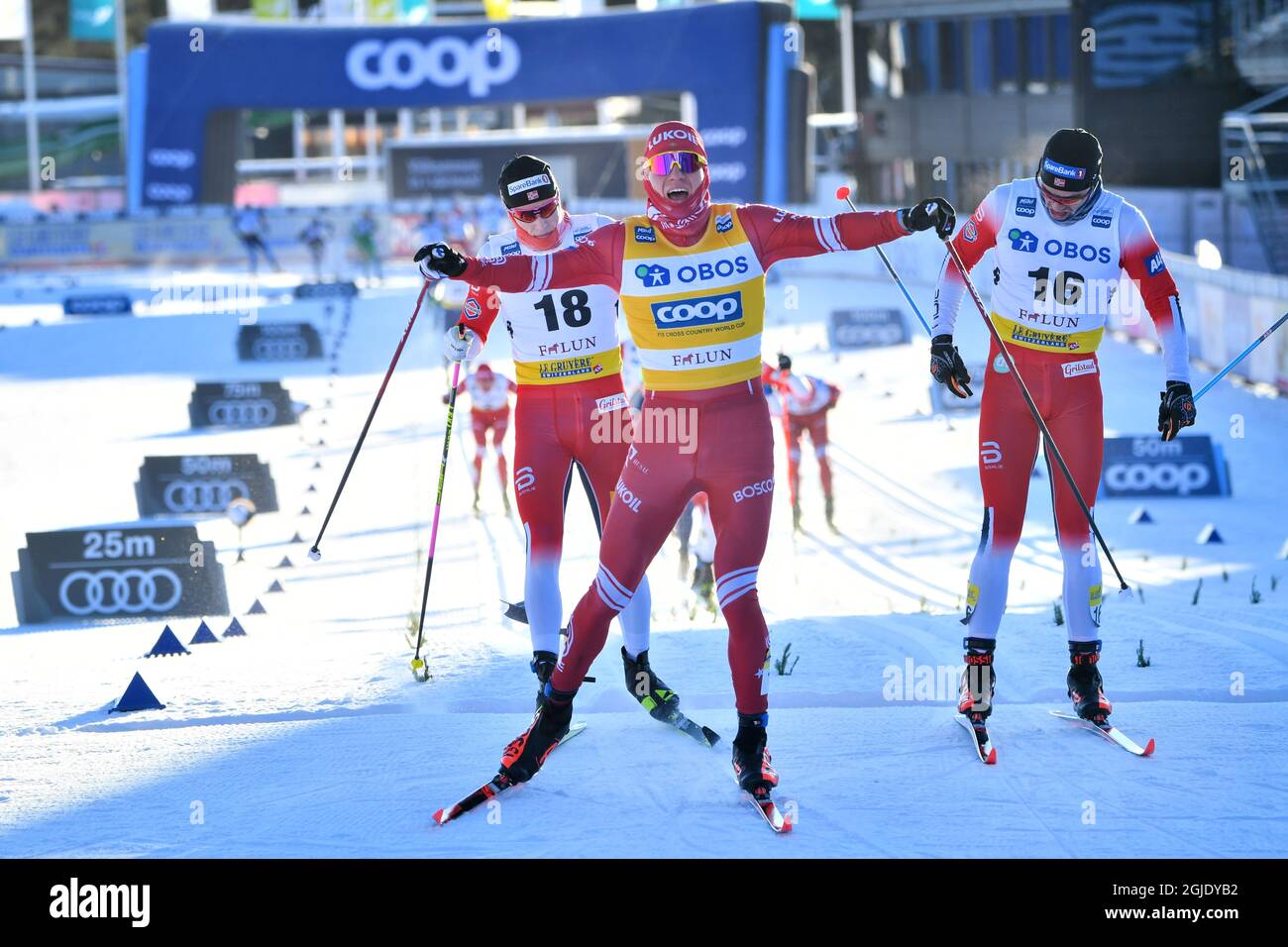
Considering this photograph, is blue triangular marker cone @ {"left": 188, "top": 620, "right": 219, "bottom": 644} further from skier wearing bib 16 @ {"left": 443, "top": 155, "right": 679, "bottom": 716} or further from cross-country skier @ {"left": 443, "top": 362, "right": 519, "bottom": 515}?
cross-country skier @ {"left": 443, "top": 362, "right": 519, "bottom": 515}

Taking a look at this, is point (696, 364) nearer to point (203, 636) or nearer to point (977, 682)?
point (977, 682)

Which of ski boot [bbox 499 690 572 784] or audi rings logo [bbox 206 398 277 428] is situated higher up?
audi rings logo [bbox 206 398 277 428]

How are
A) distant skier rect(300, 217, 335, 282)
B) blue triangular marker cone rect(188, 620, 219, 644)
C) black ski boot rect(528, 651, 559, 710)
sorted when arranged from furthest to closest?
1. distant skier rect(300, 217, 335, 282)
2. blue triangular marker cone rect(188, 620, 219, 644)
3. black ski boot rect(528, 651, 559, 710)

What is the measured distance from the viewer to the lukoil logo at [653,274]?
5367 millimetres

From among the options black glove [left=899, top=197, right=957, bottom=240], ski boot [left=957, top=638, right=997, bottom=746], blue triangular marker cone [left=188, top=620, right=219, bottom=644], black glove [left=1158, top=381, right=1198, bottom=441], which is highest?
black glove [left=899, top=197, right=957, bottom=240]

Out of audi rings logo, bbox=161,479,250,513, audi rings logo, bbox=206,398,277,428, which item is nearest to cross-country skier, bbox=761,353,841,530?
audi rings logo, bbox=161,479,250,513

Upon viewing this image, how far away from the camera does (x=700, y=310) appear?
5.38 metres

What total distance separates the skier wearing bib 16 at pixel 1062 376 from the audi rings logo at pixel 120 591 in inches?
223

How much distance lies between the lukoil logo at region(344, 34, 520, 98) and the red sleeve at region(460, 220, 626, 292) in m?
34.0

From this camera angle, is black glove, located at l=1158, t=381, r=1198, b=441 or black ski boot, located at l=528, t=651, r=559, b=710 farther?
black ski boot, located at l=528, t=651, r=559, b=710

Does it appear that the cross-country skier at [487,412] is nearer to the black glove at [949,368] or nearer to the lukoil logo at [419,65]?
the black glove at [949,368]

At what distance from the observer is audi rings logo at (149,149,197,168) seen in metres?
39.1
